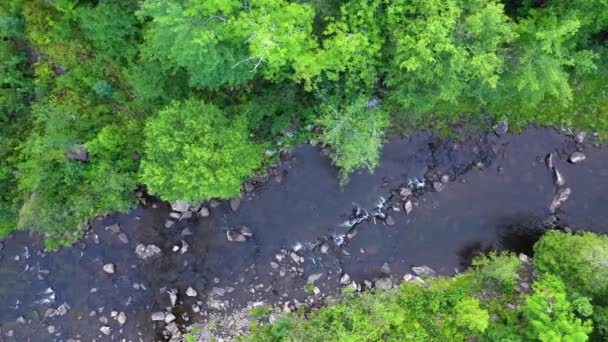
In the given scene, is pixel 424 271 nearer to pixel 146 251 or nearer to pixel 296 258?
pixel 296 258

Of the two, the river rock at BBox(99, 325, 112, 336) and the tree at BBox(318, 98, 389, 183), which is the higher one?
the tree at BBox(318, 98, 389, 183)

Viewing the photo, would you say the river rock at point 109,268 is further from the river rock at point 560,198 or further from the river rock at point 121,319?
the river rock at point 560,198

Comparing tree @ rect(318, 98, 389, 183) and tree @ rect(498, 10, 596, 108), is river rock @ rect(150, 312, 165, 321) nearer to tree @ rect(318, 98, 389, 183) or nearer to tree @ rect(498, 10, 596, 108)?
tree @ rect(318, 98, 389, 183)

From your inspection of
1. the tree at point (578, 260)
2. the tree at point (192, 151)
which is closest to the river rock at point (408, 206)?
the tree at point (578, 260)

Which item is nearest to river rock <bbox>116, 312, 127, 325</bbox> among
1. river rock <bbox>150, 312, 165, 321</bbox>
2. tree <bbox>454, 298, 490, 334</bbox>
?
river rock <bbox>150, 312, 165, 321</bbox>

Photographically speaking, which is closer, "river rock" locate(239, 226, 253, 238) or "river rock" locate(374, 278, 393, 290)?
"river rock" locate(374, 278, 393, 290)

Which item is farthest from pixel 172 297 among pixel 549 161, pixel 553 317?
pixel 549 161
